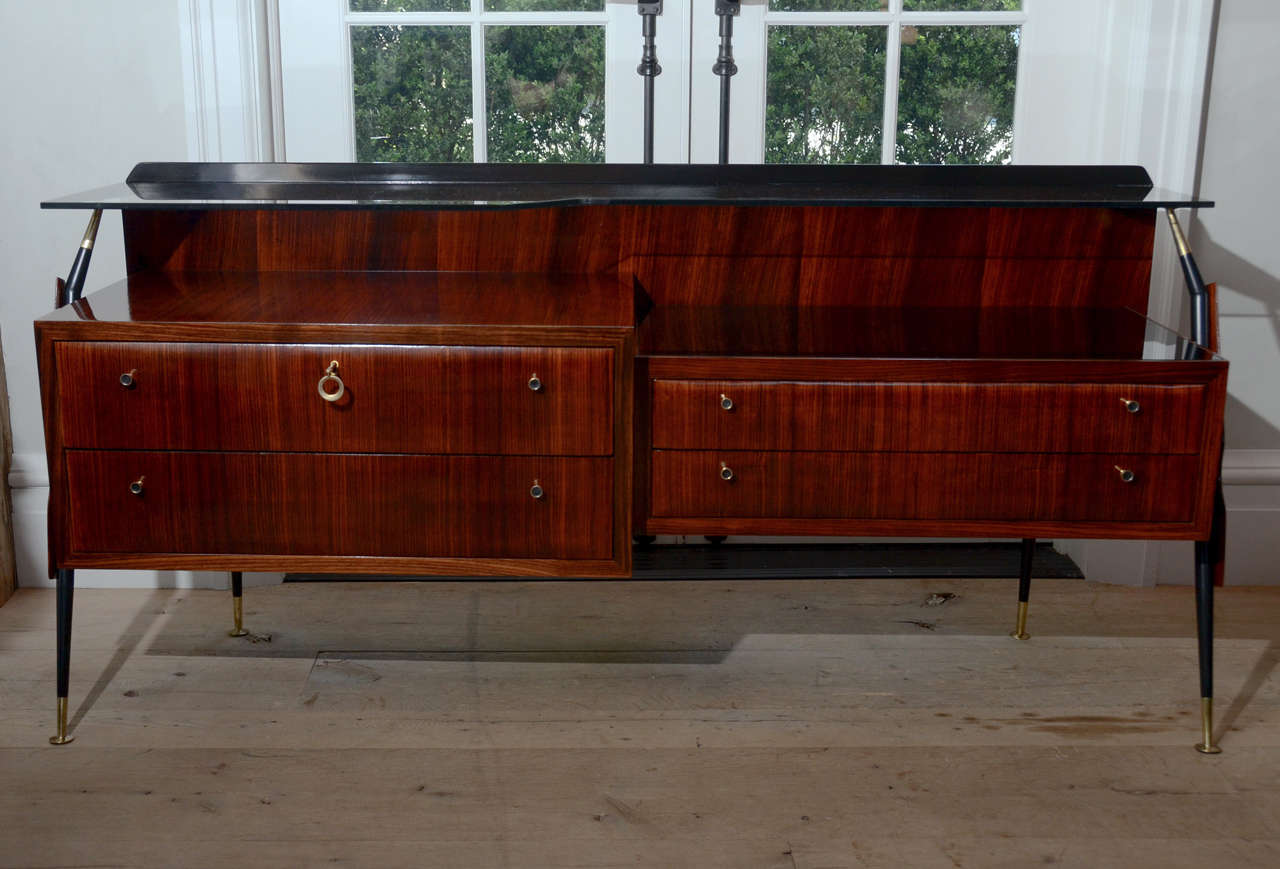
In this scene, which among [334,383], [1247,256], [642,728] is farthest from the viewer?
[1247,256]

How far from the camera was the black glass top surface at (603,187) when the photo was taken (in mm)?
1833

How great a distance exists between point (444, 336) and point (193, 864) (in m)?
0.76

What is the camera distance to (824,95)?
258cm

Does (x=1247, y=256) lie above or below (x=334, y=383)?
above

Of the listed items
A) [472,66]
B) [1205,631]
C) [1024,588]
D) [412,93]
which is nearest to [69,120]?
[412,93]

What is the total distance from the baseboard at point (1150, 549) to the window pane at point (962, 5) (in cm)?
100

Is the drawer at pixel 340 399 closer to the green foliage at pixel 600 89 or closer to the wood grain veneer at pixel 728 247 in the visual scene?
the wood grain veneer at pixel 728 247

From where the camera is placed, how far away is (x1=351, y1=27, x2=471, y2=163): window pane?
8.32ft

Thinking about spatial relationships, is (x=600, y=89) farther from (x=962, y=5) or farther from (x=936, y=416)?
(x=936, y=416)

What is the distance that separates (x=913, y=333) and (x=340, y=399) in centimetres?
84

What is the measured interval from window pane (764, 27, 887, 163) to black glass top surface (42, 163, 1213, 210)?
1.85 ft

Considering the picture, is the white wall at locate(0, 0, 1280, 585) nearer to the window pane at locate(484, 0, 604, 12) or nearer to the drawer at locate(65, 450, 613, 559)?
the window pane at locate(484, 0, 604, 12)

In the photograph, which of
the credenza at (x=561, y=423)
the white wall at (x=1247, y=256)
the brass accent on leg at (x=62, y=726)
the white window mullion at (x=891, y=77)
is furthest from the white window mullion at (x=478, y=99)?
the white wall at (x=1247, y=256)

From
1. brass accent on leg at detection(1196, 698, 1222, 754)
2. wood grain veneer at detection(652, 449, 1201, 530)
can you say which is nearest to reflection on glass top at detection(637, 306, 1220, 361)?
wood grain veneer at detection(652, 449, 1201, 530)
